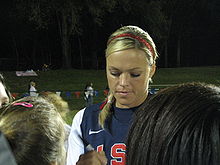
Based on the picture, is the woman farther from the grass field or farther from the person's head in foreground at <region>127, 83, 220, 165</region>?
the grass field

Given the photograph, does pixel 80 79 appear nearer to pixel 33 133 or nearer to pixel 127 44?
pixel 127 44

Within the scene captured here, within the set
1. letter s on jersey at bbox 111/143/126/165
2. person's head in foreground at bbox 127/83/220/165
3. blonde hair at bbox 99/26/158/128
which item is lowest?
letter s on jersey at bbox 111/143/126/165

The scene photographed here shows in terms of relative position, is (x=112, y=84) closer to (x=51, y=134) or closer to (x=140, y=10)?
(x=51, y=134)

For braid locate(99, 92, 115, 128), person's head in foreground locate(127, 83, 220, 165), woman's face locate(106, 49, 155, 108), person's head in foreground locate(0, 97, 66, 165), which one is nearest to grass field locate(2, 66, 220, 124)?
braid locate(99, 92, 115, 128)

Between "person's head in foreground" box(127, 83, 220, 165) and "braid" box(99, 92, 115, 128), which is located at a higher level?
"person's head in foreground" box(127, 83, 220, 165)

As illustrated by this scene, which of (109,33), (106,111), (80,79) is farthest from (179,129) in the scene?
(109,33)

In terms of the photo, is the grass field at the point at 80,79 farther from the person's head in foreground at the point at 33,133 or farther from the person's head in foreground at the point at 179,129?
the person's head in foreground at the point at 179,129

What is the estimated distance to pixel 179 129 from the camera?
0.81 m

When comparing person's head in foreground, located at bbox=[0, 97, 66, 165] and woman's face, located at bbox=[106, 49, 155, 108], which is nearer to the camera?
person's head in foreground, located at bbox=[0, 97, 66, 165]

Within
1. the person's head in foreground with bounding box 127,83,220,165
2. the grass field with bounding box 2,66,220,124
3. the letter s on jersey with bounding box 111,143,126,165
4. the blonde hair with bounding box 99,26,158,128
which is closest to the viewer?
the person's head in foreground with bounding box 127,83,220,165

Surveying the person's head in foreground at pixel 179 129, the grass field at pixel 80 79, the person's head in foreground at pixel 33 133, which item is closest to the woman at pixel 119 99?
the person's head in foreground at pixel 33 133

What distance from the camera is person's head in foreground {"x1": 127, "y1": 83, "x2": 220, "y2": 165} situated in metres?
0.76

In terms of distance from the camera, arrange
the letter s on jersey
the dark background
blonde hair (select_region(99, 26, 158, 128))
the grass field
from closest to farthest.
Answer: the letter s on jersey, blonde hair (select_region(99, 26, 158, 128)), the grass field, the dark background

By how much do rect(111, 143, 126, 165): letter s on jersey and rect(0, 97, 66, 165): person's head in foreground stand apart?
1.23 feet
